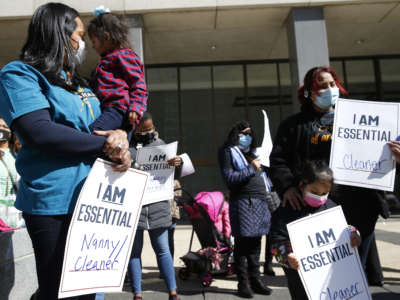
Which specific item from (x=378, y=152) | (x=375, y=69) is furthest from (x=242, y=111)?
(x=378, y=152)

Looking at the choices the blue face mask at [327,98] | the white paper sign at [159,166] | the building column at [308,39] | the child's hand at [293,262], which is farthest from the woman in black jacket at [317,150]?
the building column at [308,39]

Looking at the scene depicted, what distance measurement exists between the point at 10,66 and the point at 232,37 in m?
9.09

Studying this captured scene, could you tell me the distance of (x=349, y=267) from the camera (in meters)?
2.26

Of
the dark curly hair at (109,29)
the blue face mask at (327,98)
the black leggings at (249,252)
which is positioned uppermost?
the dark curly hair at (109,29)

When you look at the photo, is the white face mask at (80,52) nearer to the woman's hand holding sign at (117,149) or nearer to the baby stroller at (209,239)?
the woman's hand holding sign at (117,149)

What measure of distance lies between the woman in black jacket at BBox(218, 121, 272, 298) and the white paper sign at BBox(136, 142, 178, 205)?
0.72 meters

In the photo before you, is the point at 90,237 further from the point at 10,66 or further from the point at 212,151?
the point at 212,151

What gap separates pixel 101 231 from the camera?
1633 mm

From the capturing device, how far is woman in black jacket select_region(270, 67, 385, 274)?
2.56m

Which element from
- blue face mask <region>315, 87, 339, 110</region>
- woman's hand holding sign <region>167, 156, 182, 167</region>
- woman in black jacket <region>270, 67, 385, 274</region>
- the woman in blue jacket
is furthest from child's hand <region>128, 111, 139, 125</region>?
woman's hand holding sign <region>167, 156, 182, 167</region>

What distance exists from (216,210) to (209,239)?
0.42 metres

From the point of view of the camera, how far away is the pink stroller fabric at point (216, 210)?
4910mm

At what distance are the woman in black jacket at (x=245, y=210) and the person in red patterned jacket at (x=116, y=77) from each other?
2.12 metres

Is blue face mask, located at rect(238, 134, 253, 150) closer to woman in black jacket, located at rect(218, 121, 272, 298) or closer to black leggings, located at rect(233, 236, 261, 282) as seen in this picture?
woman in black jacket, located at rect(218, 121, 272, 298)
